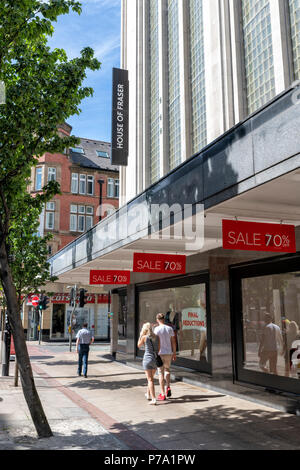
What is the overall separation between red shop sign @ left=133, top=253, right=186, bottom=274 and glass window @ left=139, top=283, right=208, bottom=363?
4.44 ft

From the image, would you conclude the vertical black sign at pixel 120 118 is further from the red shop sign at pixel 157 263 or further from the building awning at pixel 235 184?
the red shop sign at pixel 157 263

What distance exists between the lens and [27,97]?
7520 mm

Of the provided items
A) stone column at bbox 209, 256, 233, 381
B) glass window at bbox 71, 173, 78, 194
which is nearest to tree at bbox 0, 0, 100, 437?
stone column at bbox 209, 256, 233, 381

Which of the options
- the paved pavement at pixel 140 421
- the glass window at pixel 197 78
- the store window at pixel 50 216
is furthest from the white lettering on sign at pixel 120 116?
the store window at pixel 50 216

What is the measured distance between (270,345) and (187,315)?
13.9 ft

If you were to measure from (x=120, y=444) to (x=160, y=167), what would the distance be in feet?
44.6

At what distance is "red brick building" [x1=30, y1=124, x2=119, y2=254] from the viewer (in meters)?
40.0

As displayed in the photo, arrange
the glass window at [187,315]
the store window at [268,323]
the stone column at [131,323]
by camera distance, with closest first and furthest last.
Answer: the store window at [268,323], the glass window at [187,315], the stone column at [131,323]

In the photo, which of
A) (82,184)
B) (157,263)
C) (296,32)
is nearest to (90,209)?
(82,184)

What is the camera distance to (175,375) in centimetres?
1304

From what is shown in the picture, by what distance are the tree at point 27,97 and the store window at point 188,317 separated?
20.7ft

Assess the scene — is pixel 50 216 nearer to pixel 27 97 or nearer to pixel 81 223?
pixel 81 223

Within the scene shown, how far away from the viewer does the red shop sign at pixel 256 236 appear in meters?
6.85
